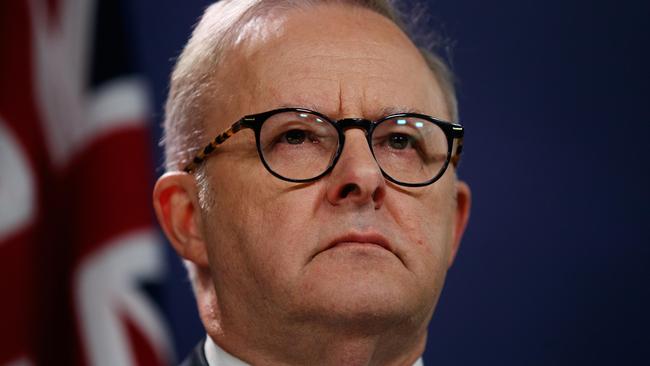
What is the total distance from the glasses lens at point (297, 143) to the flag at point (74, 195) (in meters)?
0.37

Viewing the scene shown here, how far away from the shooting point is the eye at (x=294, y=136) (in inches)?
64.6

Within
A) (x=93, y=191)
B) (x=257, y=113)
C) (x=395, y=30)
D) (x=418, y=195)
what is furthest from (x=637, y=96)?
(x=93, y=191)

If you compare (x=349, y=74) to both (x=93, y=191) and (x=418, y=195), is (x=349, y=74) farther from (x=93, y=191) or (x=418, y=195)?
(x=93, y=191)

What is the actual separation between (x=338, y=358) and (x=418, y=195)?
1.24ft

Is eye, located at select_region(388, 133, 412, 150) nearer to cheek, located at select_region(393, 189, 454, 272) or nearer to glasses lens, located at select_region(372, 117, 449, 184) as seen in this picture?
glasses lens, located at select_region(372, 117, 449, 184)

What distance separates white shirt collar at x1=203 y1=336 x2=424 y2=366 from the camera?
1.74 metres

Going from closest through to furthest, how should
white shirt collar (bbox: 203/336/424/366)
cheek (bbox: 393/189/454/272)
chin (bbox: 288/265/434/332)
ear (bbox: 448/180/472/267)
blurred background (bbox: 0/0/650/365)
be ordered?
chin (bbox: 288/265/434/332)
cheek (bbox: 393/189/454/272)
white shirt collar (bbox: 203/336/424/366)
ear (bbox: 448/180/472/267)
blurred background (bbox: 0/0/650/365)

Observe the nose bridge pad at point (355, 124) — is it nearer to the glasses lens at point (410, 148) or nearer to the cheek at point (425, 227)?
the glasses lens at point (410, 148)

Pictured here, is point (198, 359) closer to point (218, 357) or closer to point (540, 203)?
point (218, 357)

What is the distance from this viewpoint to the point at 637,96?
2.70 meters

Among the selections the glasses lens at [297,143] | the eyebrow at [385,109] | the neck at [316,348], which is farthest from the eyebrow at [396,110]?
the neck at [316,348]

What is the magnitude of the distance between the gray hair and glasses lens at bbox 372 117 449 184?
21 cm

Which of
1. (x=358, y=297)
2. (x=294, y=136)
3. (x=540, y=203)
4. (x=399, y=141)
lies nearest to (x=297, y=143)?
(x=294, y=136)

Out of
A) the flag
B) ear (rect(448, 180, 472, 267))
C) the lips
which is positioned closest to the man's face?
the lips
